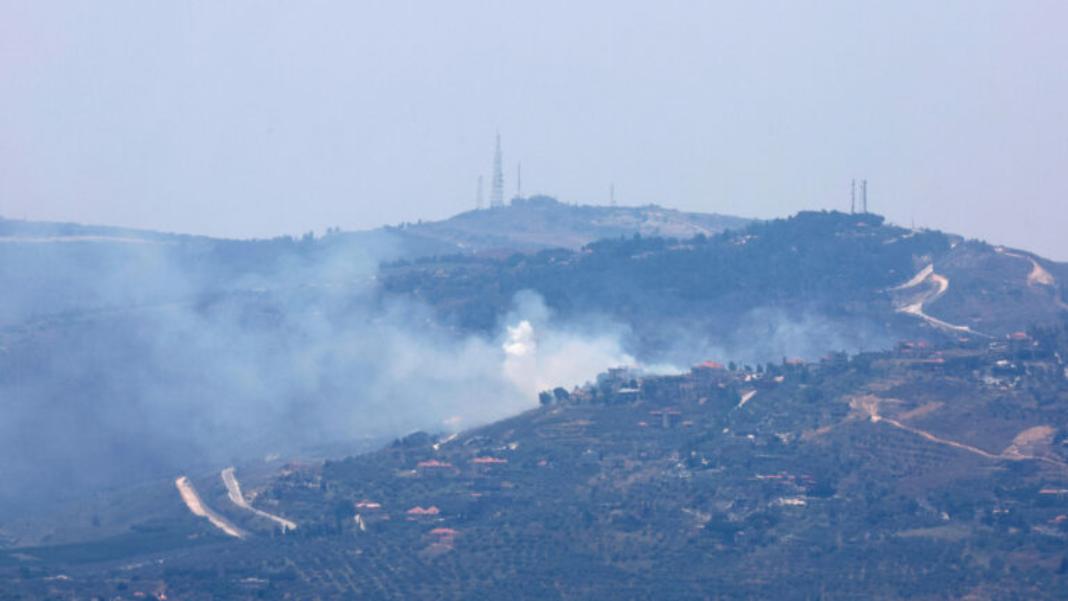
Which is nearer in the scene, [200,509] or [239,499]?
[200,509]

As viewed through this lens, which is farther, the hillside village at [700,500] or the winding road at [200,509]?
the winding road at [200,509]

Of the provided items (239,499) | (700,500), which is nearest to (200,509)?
(239,499)

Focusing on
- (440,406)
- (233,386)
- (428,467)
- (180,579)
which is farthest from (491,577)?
(233,386)

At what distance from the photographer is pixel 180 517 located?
488 feet

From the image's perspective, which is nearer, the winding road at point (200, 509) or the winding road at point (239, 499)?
the winding road at point (239, 499)

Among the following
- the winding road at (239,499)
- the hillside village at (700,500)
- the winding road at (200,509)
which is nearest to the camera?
the hillside village at (700,500)

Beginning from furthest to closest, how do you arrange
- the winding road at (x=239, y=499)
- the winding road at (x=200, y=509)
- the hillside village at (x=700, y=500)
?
the winding road at (x=200, y=509) → the winding road at (x=239, y=499) → the hillside village at (x=700, y=500)

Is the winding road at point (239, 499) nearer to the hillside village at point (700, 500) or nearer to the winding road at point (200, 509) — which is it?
the hillside village at point (700, 500)

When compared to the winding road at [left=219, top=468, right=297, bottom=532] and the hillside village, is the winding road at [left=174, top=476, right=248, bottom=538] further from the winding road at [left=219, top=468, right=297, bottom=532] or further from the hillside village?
the winding road at [left=219, top=468, right=297, bottom=532]

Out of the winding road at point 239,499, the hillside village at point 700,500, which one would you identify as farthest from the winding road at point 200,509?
the winding road at point 239,499

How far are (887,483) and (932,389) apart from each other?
16.7m

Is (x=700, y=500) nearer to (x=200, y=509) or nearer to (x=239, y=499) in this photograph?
(x=239, y=499)

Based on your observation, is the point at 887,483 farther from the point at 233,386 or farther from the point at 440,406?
the point at 233,386

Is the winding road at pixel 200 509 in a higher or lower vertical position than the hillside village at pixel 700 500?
lower
